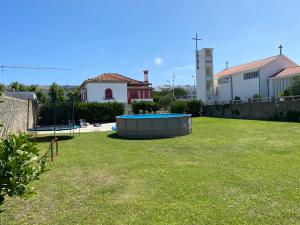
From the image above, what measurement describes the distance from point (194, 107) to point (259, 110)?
10532 mm

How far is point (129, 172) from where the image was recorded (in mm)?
8188

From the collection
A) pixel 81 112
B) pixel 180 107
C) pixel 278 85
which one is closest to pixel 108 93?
pixel 180 107

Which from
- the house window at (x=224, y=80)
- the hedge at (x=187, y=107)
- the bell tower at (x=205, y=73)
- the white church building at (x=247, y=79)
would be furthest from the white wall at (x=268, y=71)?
the hedge at (x=187, y=107)

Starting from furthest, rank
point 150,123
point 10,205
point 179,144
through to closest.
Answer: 1. point 150,123
2. point 179,144
3. point 10,205

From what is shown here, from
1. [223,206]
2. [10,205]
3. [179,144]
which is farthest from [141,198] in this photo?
[179,144]

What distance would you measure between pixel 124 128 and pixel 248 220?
41.5 ft

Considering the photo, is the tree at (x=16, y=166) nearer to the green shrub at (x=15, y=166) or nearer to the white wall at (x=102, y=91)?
the green shrub at (x=15, y=166)

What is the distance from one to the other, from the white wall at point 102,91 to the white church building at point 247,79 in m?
12.9

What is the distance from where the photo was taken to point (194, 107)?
39.5 meters

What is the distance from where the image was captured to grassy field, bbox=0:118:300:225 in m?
4.96

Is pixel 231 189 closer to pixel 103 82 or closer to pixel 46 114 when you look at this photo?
pixel 46 114

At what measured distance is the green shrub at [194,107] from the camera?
39.0 m

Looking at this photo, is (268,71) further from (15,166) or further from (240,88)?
(15,166)

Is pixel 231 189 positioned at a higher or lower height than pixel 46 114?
lower
